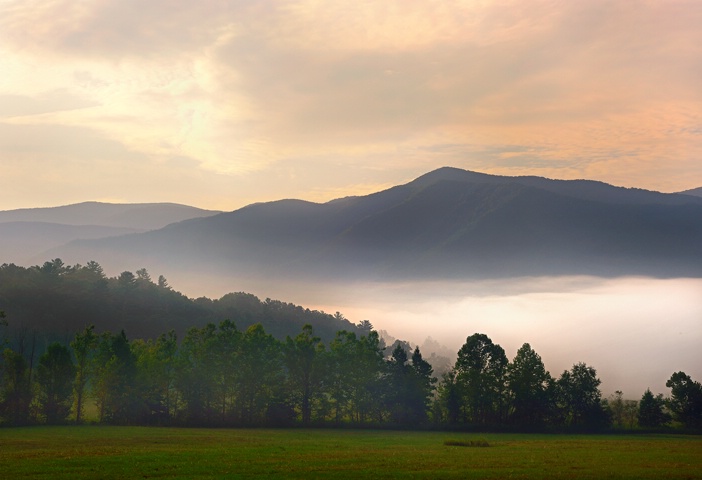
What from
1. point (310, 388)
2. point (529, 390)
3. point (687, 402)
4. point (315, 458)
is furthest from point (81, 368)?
point (687, 402)

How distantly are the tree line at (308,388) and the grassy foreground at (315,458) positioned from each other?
2956 cm

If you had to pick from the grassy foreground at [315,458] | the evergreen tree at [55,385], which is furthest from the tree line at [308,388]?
the grassy foreground at [315,458]

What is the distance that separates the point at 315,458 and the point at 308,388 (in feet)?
252

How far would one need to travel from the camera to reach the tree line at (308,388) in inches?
5310

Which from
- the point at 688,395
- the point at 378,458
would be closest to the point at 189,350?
the point at 378,458

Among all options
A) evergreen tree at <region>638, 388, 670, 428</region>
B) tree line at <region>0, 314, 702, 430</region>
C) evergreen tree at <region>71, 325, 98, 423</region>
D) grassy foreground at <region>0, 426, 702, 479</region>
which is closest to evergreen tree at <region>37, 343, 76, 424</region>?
tree line at <region>0, 314, 702, 430</region>

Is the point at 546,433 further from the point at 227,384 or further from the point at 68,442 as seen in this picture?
the point at 68,442

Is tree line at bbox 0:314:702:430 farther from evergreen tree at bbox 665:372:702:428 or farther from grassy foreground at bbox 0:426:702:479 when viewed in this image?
grassy foreground at bbox 0:426:702:479

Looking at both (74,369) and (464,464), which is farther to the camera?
(74,369)

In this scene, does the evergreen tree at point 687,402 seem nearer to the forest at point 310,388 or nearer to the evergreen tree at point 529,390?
the forest at point 310,388

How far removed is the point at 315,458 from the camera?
72.4 metres

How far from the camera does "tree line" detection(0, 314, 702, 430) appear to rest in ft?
443

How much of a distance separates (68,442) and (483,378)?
8416 cm

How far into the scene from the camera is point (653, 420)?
5674 inches
